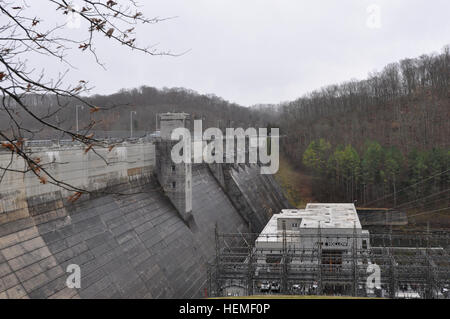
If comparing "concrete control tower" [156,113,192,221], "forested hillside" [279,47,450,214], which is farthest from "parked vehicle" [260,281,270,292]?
"forested hillside" [279,47,450,214]

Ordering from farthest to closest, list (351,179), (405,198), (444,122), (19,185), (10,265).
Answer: (444,122) < (351,179) < (405,198) < (19,185) < (10,265)

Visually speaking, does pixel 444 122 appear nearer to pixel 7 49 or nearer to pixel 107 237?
pixel 107 237

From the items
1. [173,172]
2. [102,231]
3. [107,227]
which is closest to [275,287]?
[173,172]

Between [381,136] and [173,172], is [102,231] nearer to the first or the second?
[173,172]

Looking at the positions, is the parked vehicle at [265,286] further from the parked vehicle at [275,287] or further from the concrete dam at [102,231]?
the concrete dam at [102,231]
